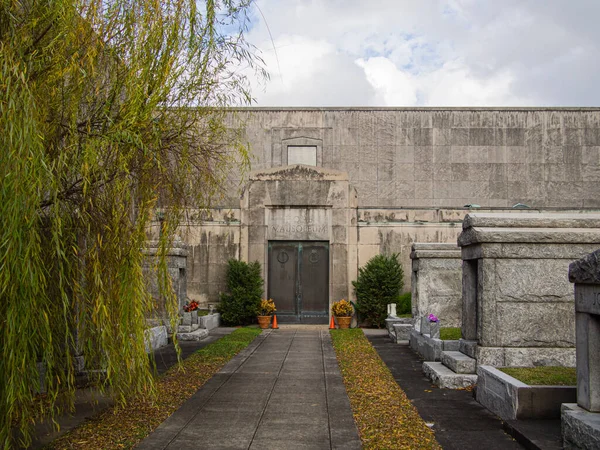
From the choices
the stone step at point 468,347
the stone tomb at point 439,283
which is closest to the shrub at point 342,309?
the stone tomb at point 439,283

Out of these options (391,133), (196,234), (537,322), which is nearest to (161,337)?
(196,234)

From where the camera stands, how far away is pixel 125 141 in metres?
6.61

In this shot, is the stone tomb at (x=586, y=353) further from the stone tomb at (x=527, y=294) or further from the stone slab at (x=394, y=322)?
the stone slab at (x=394, y=322)

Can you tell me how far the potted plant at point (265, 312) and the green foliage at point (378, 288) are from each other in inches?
110

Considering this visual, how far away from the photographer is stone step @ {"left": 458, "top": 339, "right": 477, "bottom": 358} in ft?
31.1

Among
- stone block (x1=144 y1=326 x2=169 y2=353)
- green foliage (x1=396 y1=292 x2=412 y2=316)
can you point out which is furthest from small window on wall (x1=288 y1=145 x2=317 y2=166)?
stone block (x1=144 y1=326 x2=169 y2=353)

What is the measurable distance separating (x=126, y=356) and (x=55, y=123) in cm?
255

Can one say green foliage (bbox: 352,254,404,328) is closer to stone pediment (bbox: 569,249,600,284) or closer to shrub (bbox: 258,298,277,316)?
shrub (bbox: 258,298,277,316)

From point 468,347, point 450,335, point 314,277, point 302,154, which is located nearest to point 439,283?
point 450,335

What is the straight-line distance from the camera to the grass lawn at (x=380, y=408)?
6461 mm

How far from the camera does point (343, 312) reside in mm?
19672

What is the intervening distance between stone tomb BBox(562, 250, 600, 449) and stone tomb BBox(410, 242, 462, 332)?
30.3ft

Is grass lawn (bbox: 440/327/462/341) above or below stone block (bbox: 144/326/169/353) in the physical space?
above

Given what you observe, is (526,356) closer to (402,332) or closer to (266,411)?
(266,411)
